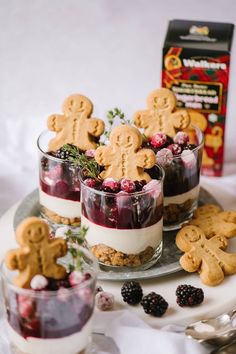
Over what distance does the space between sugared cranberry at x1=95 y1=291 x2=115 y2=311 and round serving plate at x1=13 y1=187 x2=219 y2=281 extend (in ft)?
0.35

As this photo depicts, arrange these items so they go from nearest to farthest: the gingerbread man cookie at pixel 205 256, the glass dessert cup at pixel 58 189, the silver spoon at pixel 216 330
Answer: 1. the silver spoon at pixel 216 330
2. the gingerbread man cookie at pixel 205 256
3. the glass dessert cup at pixel 58 189

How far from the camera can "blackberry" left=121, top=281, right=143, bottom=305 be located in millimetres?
2316

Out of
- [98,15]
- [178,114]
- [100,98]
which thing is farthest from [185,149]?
[98,15]

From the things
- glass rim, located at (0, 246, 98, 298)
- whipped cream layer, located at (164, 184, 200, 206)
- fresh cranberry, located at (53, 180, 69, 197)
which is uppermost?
glass rim, located at (0, 246, 98, 298)

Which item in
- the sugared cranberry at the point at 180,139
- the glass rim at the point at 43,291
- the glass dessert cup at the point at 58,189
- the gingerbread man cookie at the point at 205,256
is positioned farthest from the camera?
the sugared cranberry at the point at 180,139

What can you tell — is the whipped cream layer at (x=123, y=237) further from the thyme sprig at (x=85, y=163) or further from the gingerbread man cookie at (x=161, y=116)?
the gingerbread man cookie at (x=161, y=116)

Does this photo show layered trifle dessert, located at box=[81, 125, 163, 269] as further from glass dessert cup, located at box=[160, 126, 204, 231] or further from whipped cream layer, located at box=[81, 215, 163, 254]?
glass dessert cup, located at box=[160, 126, 204, 231]

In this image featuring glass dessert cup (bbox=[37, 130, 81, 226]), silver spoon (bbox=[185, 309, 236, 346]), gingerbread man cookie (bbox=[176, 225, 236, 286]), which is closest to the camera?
silver spoon (bbox=[185, 309, 236, 346])

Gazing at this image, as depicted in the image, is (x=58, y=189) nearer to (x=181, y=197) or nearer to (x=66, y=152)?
(x=66, y=152)

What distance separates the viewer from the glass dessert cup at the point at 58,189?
2.57m

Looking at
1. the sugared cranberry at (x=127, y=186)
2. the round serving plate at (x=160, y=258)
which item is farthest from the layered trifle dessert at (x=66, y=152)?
the sugared cranberry at (x=127, y=186)

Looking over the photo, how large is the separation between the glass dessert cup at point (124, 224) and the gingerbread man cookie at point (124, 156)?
65 mm

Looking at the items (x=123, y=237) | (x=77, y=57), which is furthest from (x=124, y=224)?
(x=77, y=57)

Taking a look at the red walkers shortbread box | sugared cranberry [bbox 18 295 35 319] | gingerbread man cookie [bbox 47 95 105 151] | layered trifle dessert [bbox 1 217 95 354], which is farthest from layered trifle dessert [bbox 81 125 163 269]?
the red walkers shortbread box
